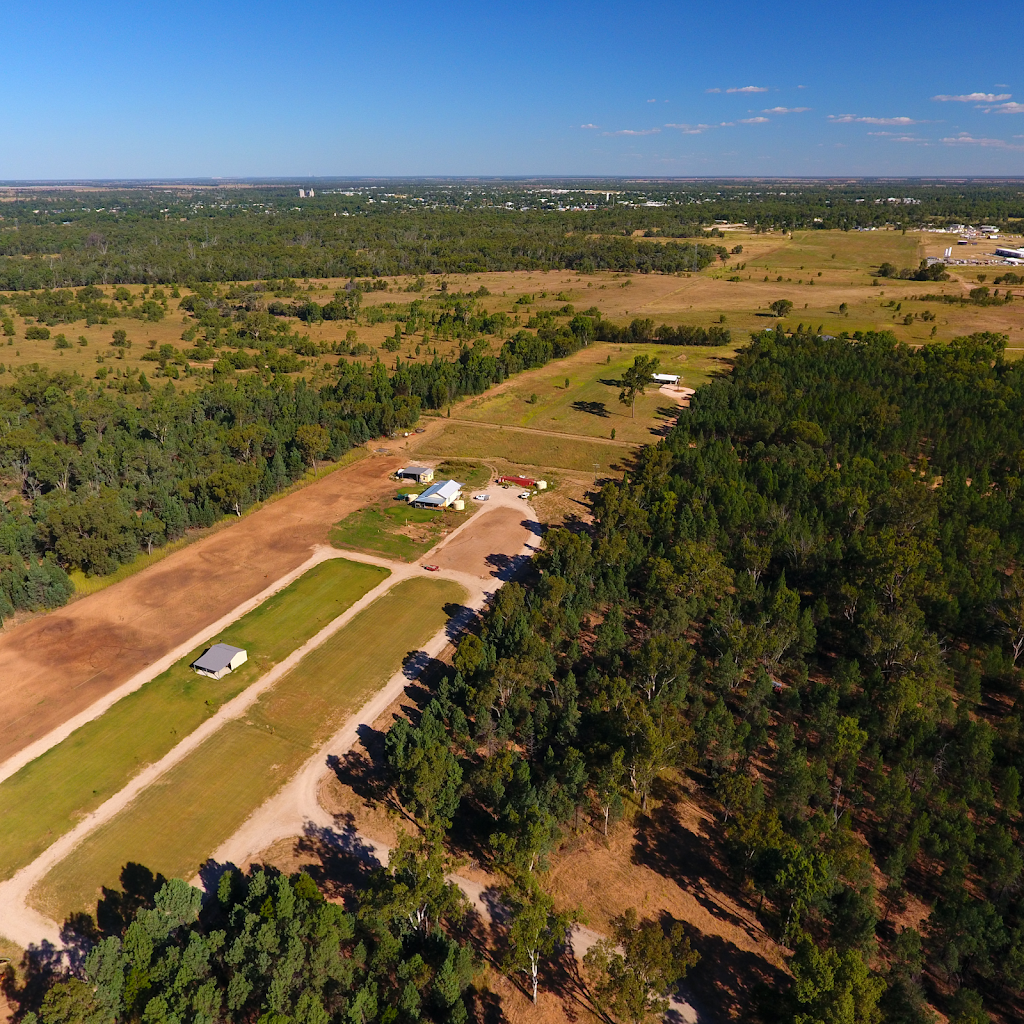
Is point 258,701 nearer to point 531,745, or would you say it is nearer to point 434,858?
point 531,745

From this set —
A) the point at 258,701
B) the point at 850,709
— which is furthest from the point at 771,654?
the point at 258,701

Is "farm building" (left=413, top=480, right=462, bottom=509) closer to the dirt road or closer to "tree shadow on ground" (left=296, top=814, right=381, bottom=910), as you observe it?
the dirt road

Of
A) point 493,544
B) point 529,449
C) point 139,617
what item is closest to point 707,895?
point 493,544

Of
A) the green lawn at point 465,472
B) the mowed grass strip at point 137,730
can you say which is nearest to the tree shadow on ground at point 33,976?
the mowed grass strip at point 137,730

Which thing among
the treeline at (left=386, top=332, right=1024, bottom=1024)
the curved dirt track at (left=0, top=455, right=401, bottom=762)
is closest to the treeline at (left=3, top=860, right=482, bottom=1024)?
the treeline at (left=386, top=332, right=1024, bottom=1024)

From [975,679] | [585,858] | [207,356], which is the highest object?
[207,356]

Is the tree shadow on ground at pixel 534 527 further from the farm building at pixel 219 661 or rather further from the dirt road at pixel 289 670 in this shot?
the farm building at pixel 219 661

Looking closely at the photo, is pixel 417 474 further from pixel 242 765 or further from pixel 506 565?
pixel 242 765
